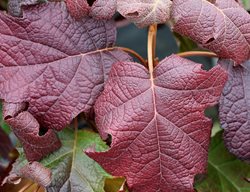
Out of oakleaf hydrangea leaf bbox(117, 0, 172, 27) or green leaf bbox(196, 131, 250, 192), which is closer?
oakleaf hydrangea leaf bbox(117, 0, 172, 27)

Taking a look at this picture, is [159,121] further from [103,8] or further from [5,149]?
[5,149]

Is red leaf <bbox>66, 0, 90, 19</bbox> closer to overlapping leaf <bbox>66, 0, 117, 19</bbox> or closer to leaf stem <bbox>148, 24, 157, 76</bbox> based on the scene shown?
overlapping leaf <bbox>66, 0, 117, 19</bbox>

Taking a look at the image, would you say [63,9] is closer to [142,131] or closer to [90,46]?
[90,46]

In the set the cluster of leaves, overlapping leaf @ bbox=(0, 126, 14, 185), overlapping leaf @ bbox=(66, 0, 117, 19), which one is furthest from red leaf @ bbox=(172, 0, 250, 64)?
overlapping leaf @ bbox=(0, 126, 14, 185)

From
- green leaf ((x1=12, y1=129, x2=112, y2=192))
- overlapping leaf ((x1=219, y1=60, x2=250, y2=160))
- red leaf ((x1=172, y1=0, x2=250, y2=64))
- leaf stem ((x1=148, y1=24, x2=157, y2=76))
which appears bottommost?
green leaf ((x1=12, y1=129, x2=112, y2=192))

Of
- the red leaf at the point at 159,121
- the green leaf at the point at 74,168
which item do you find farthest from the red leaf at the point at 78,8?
the green leaf at the point at 74,168
